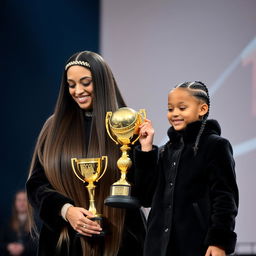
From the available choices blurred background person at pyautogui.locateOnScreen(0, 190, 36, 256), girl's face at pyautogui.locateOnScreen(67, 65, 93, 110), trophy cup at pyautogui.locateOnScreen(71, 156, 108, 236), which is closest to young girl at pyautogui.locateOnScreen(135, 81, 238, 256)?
trophy cup at pyautogui.locateOnScreen(71, 156, 108, 236)

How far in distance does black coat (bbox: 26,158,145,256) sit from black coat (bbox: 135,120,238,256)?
0.30m

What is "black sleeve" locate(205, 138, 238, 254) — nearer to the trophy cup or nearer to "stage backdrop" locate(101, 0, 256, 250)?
the trophy cup

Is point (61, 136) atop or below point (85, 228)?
atop

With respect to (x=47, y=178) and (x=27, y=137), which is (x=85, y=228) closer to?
(x=47, y=178)

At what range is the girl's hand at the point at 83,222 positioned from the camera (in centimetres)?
299

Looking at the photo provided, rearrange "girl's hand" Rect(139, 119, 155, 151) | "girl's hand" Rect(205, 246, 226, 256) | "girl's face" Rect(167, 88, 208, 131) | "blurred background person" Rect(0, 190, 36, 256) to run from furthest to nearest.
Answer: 1. "blurred background person" Rect(0, 190, 36, 256)
2. "girl's hand" Rect(139, 119, 155, 151)
3. "girl's face" Rect(167, 88, 208, 131)
4. "girl's hand" Rect(205, 246, 226, 256)

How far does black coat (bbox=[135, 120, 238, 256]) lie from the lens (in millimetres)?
2656

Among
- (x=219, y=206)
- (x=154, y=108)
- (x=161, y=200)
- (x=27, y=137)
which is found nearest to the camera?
(x=219, y=206)

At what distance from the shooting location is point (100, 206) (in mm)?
3164

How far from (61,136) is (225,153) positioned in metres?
0.85

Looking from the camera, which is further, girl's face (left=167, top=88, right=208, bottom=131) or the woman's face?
the woman's face

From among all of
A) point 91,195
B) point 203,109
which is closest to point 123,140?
point 91,195

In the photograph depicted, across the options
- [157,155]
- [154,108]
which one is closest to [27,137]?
[154,108]

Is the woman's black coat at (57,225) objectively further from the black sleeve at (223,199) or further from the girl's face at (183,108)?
the black sleeve at (223,199)
